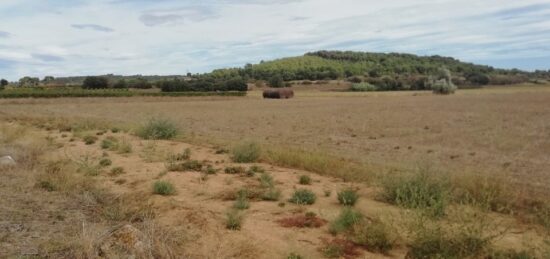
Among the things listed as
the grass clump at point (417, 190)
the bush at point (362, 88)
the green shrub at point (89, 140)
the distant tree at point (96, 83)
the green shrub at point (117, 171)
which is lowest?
the bush at point (362, 88)

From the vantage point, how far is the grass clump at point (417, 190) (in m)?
8.80

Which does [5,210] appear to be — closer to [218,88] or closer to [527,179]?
[527,179]

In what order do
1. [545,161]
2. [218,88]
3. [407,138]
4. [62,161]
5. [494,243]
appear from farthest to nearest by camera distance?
[218,88]
[407,138]
[545,161]
[62,161]
[494,243]

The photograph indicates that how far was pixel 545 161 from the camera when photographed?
633 inches

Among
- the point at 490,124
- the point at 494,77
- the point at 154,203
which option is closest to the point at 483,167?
the point at 154,203

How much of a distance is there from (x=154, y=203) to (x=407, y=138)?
17103mm

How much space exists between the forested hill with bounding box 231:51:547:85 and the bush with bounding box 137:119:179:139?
110949mm

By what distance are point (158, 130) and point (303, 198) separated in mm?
14333

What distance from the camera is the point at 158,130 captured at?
2328cm

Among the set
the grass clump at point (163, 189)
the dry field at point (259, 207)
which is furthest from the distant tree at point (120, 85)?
the grass clump at point (163, 189)

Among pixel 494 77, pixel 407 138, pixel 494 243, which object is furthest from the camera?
pixel 494 77

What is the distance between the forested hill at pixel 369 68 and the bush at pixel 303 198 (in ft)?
398

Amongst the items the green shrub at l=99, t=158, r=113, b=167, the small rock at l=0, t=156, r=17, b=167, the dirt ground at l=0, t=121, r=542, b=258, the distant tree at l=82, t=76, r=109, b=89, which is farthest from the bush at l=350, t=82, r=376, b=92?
the small rock at l=0, t=156, r=17, b=167

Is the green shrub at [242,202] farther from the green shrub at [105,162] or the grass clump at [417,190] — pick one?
the green shrub at [105,162]
